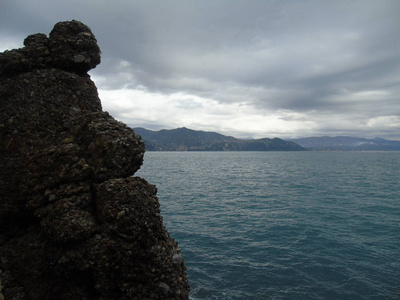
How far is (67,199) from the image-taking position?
778 centimetres

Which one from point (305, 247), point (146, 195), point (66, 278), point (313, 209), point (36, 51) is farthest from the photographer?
point (313, 209)

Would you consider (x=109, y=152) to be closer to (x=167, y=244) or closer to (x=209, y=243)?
(x=167, y=244)

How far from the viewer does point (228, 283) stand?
1852 cm

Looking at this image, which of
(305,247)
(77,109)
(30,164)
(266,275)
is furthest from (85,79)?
(305,247)

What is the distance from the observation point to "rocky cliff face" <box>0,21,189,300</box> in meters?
7.20

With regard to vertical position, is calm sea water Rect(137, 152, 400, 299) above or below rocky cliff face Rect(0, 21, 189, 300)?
below

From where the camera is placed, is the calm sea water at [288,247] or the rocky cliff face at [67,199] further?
the calm sea water at [288,247]

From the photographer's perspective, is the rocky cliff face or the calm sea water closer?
the rocky cliff face

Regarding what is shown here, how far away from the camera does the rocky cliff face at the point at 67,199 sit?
7195 millimetres

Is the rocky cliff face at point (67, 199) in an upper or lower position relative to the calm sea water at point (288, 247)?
upper

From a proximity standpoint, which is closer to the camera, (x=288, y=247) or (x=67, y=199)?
(x=67, y=199)

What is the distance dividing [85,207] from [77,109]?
14.2 ft

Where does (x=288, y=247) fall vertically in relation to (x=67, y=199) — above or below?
below

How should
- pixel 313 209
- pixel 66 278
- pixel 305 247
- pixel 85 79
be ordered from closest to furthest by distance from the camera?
1. pixel 66 278
2. pixel 85 79
3. pixel 305 247
4. pixel 313 209
